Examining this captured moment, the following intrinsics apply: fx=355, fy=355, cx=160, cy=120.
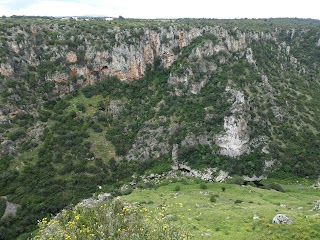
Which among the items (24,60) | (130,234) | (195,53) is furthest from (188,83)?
(130,234)

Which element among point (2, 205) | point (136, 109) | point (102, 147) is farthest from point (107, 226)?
point (136, 109)

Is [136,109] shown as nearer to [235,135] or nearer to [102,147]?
[102,147]

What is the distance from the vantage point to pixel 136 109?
11312 cm

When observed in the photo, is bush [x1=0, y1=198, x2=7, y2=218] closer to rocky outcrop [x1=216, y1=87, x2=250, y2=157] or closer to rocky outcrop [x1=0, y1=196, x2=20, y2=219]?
rocky outcrop [x1=0, y1=196, x2=20, y2=219]

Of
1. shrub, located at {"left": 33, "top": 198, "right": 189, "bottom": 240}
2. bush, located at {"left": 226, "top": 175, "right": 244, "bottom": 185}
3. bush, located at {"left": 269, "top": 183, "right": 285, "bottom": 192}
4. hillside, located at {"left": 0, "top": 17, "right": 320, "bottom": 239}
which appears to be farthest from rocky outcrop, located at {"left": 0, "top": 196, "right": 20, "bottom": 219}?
shrub, located at {"left": 33, "top": 198, "right": 189, "bottom": 240}

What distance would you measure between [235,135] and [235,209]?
130 feet

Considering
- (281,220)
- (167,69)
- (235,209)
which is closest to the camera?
(281,220)

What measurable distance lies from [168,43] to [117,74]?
2132 cm

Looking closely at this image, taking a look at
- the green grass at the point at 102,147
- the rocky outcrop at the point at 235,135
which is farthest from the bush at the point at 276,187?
the green grass at the point at 102,147

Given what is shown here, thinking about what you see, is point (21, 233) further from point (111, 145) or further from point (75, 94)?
point (75, 94)

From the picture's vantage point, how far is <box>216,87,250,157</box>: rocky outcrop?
10088 cm

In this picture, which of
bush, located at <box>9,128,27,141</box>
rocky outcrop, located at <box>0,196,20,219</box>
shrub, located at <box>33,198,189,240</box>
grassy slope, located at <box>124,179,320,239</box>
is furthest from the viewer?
bush, located at <box>9,128,27,141</box>

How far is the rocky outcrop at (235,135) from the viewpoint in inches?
3971

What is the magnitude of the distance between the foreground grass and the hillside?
13384mm
